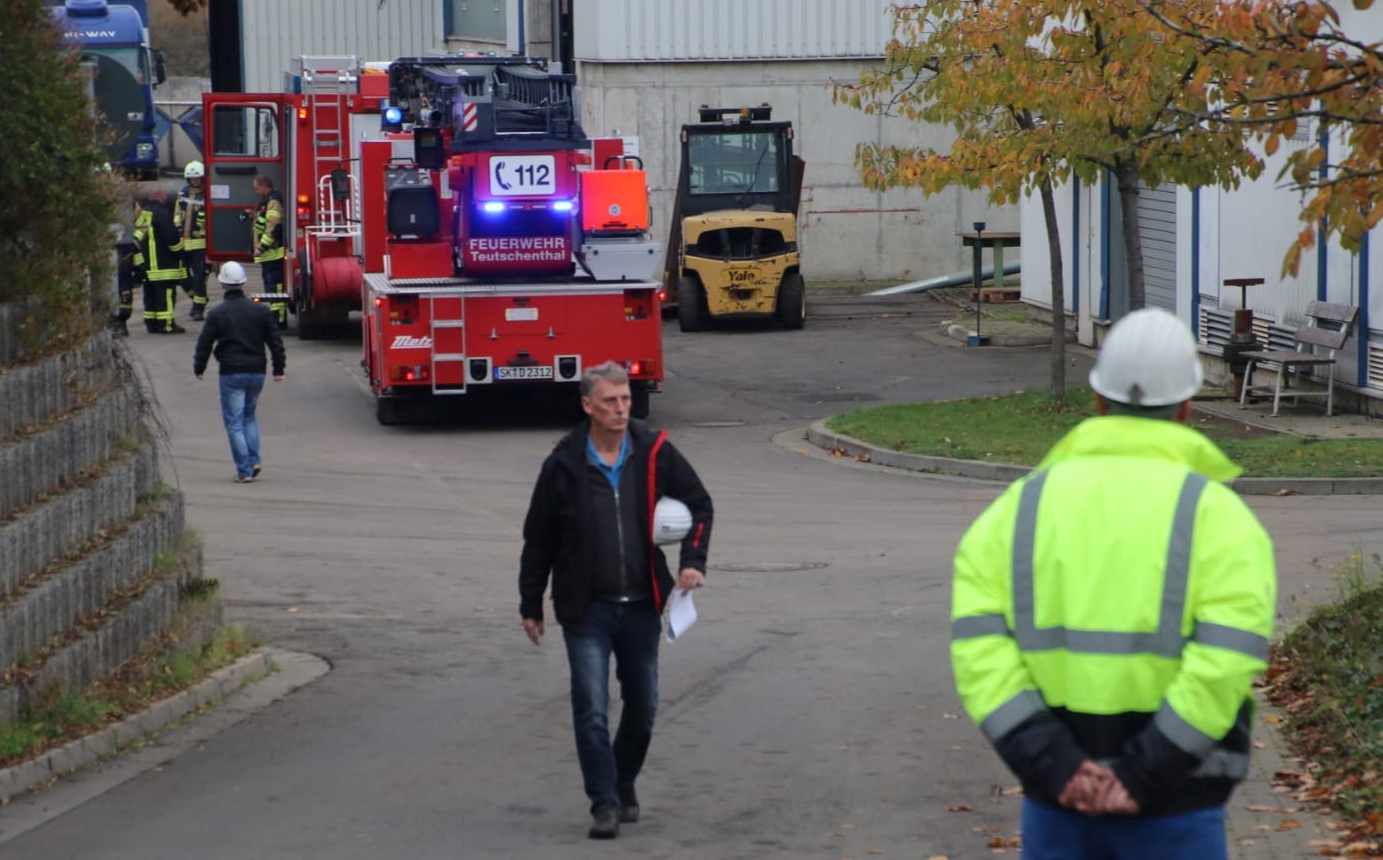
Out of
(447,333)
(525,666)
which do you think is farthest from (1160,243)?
(525,666)

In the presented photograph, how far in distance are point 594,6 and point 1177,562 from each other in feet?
104

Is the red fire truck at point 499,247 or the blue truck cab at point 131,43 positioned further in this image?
the blue truck cab at point 131,43

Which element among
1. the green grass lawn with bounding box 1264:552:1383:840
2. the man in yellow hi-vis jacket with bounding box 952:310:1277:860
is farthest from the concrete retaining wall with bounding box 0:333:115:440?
the man in yellow hi-vis jacket with bounding box 952:310:1277:860

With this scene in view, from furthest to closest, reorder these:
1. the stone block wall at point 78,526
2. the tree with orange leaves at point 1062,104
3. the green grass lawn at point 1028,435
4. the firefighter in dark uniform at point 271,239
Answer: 1. the firefighter in dark uniform at point 271,239
2. the tree with orange leaves at point 1062,104
3. the green grass lawn at point 1028,435
4. the stone block wall at point 78,526

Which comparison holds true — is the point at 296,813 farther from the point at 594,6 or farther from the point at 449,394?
the point at 594,6

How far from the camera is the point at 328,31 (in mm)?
49531

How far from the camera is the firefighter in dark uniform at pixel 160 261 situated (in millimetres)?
27453

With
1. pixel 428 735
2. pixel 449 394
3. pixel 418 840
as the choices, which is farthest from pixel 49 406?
pixel 449 394

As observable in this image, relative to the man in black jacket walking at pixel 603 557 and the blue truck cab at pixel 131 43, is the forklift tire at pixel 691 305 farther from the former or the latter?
the man in black jacket walking at pixel 603 557

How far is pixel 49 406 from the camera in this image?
8.98 m

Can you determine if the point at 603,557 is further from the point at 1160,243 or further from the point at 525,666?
the point at 1160,243

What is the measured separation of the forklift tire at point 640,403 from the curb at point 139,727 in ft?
31.7

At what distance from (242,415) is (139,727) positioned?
8.36m

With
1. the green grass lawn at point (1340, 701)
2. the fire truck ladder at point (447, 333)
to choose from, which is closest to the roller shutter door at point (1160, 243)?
the fire truck ladder at point (447, 333)
